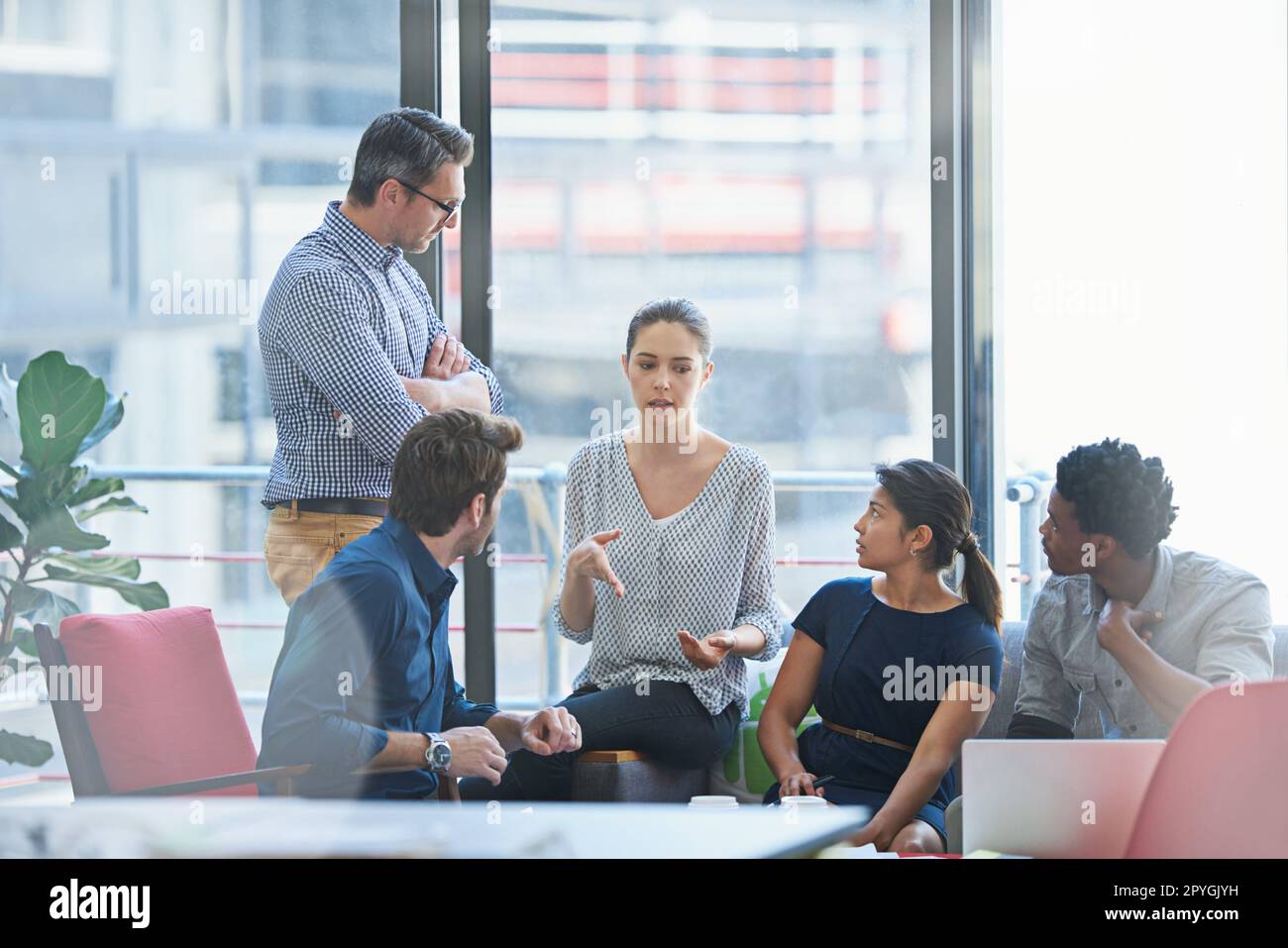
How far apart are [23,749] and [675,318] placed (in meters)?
1.81

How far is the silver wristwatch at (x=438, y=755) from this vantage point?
195 cm

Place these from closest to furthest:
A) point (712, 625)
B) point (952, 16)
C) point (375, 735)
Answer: point (375, 735) < point (712, 625) < point (952, 16)

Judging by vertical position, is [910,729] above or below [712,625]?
below

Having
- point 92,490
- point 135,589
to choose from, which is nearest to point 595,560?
point 135,589

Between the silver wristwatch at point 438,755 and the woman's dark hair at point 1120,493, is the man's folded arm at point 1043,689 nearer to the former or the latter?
the woman's dark hair at point 1120,493

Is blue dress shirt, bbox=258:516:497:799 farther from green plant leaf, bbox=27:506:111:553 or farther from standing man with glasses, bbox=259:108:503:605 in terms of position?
green plant leaf, bbox=27:506:111:553

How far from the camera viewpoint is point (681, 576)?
103 inches

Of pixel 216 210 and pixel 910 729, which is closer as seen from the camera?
pixel 910 729

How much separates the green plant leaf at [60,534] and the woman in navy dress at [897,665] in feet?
5.36

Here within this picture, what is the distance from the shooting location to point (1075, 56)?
342 cm

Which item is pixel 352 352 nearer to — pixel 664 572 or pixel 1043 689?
pixel 664 572

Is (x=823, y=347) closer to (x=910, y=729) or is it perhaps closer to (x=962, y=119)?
(x=962, y=119)
